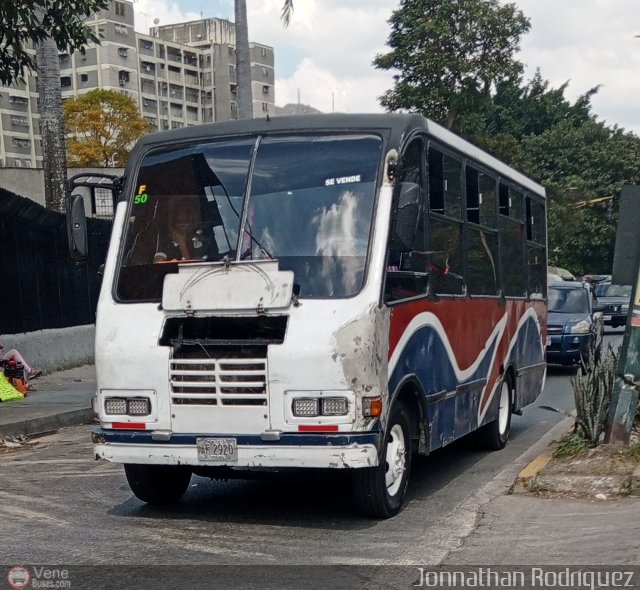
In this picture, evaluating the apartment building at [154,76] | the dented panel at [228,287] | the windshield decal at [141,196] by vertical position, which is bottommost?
the dented panel at [228,287]

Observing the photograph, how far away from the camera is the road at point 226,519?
21.0ft

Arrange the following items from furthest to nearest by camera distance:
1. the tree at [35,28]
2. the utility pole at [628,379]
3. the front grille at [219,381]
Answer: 1. the tree at [35,28]
2. the utility pole at [628,379]
3. the front grille at [219,381]

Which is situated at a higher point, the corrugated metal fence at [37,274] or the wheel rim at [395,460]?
the corrugated metal fence at [37,274]

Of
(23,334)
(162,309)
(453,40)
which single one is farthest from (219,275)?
(453,40)

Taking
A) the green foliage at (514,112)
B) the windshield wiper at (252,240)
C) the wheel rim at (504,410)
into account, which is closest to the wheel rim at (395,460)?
the windshield wiper at (252,240)

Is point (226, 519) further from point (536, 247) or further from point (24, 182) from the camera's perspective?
point (24, 182)

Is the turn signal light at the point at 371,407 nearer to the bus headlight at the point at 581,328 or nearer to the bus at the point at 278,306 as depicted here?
the bus at the point at 278,306

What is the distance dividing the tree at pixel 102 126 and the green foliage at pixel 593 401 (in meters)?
Result: 72.3

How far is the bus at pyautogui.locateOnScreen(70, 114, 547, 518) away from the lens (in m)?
6.86

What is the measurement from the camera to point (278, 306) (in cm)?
697

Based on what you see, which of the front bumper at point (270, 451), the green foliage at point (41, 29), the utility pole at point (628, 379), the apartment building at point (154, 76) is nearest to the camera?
the front bumper at point (270, 451)

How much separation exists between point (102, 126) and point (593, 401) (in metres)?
75.0

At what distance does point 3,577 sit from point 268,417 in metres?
1.89

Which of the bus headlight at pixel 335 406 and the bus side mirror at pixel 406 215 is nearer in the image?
the bus headlight at pixel 335 406
